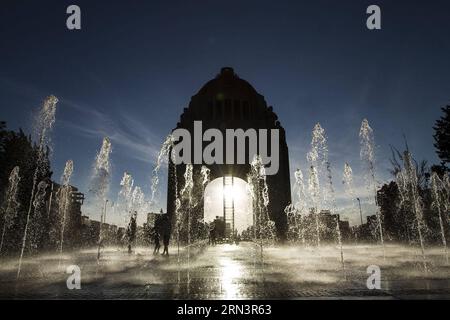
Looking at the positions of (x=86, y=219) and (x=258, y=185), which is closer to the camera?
(x=258, y=185)

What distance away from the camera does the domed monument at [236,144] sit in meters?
→ 33.4

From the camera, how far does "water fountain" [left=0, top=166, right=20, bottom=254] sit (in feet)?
72.2

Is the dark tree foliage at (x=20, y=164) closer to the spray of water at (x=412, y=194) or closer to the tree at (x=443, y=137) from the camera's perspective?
the spray of water at (x=412, y=194)

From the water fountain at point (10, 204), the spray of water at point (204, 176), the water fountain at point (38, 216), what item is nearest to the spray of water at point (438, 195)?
the spray of water at point (204, 176)

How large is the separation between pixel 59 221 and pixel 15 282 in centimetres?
4110

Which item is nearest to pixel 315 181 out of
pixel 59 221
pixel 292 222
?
pixel 292 222

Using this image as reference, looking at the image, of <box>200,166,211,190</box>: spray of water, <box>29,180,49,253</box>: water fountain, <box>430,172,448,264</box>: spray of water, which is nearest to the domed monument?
<box>200,166,211,190</box>: spray of water

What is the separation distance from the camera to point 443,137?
33.3 meters

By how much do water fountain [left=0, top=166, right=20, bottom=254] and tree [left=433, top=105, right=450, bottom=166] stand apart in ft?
130

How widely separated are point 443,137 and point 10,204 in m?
41.1

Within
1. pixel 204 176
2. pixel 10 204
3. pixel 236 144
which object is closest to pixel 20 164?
pixel 10 204

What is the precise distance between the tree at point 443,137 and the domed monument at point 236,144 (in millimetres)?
16179
